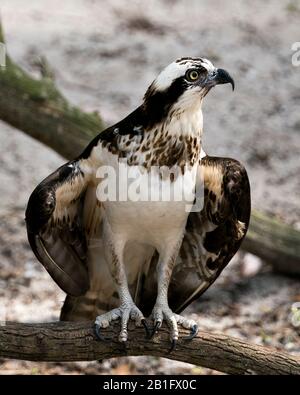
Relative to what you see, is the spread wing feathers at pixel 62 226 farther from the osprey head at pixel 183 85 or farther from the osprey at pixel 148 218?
the osprey head at pixel 183 85

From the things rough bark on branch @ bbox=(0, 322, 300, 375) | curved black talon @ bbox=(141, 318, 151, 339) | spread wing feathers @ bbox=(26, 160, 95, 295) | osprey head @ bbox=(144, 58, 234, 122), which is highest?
osprey head @ bbox=(144, 58, 234, 122)

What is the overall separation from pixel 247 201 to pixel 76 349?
4.05ft

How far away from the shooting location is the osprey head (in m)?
4.38

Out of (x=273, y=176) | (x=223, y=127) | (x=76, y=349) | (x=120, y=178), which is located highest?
(x=223, y=127)

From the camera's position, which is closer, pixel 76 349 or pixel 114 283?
pixel 76 349

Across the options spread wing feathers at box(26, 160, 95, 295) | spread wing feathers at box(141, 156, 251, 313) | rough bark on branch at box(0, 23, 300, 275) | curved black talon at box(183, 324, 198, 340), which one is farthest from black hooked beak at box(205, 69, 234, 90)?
rough bark on branch at box(0, 23, 300, 275)

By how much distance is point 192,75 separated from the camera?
4383 millimetres

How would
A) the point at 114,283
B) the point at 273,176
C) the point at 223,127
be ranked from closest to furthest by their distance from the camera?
the point at 114,283 < the point at 273,176 < the point at 223,127

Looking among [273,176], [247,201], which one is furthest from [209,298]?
[247,201]

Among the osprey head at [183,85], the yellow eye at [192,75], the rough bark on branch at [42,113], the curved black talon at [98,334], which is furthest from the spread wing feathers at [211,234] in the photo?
the rough bark on branch at [42,113]

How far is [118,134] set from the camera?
4.58 metres

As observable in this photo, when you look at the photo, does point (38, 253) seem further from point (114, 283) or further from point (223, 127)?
point (223, 127)

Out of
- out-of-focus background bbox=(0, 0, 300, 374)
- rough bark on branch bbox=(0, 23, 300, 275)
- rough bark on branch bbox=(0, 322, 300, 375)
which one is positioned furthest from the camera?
out-of-focus background bbox=(0, 0, 300, 374)

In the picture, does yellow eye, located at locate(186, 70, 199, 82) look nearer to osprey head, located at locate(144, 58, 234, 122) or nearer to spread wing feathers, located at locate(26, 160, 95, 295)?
osprey head, located at locate(144, 58, 234, 122)
